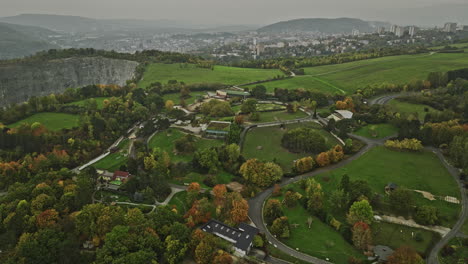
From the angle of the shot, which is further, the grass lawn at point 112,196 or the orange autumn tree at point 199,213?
the grass lawn at point 112,196

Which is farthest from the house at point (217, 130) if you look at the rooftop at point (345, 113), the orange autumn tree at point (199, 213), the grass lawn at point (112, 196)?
the rooftop at point (345, 113)

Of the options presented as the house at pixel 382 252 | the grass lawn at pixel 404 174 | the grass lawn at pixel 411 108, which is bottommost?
the house at pixel 382 252

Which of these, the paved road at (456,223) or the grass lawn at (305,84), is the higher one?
the grass lawn at (305,84)

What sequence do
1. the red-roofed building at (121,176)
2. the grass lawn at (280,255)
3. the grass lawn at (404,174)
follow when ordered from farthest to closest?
the red-roofed building at (121,176), the grass lawn at (404,174), the grass lawn at (280,255)

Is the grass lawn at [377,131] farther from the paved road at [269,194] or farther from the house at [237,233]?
the house at [237,233]

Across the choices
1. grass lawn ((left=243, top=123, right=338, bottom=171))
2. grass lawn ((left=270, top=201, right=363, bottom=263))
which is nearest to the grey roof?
grass lawn ((left=270, top=201, right=363, bottom=263))

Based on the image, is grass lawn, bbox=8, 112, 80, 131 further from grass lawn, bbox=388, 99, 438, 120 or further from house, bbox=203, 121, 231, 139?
grass lawn, bbox=388, 99, 438, 120

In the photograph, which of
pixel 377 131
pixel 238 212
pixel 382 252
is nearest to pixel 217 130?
pixel 238 212
